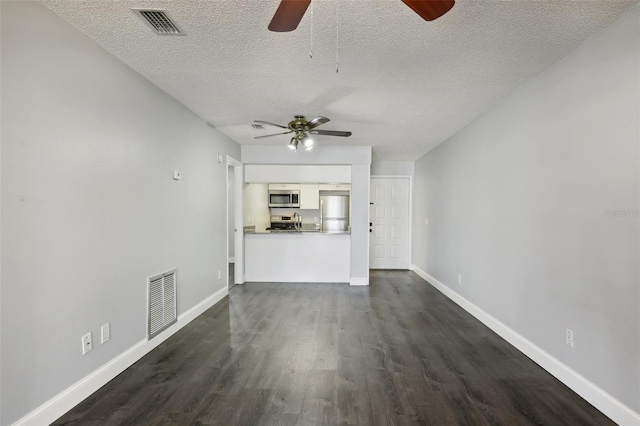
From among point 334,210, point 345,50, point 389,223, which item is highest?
point 345,50

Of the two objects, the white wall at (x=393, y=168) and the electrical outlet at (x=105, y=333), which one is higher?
the white wall at (x=393, y=168)

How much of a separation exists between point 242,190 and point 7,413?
405cm

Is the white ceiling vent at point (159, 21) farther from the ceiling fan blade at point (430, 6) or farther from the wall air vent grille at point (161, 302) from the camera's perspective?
the wall air vent grille at point (161, 302)

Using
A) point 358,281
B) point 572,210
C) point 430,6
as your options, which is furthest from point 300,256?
point 430,6

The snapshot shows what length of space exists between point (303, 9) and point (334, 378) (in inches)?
94.8

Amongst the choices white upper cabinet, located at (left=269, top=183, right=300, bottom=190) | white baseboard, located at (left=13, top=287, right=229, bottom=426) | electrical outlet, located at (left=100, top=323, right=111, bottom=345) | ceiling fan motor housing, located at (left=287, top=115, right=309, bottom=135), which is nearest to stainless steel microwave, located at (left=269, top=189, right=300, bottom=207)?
white upper cabinet, located at (left=269, top=183, right=300, bottom=190)

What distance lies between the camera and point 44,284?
70.9 inches

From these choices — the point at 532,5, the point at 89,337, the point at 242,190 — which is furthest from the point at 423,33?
the point at 242,190

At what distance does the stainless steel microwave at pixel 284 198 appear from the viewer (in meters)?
6.15

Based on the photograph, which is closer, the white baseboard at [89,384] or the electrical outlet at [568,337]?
the white baseboard at [89,384]

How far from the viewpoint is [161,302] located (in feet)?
9.73

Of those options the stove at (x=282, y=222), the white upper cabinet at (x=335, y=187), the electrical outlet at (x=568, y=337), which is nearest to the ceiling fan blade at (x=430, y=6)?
the electrical outlet at (x=568, y=337)

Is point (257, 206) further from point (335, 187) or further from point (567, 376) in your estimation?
point (567, 376)

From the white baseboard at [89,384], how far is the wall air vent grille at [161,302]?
0.28 ft
